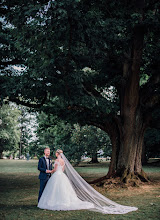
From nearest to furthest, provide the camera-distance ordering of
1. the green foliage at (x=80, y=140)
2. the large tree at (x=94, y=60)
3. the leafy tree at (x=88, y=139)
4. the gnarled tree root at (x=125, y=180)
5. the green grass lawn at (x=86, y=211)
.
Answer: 1. the green grass lawn at (x=86, y=211)
2. the large tree at (x=94, y=60)
3. the gnarled tree root at (x=125, y=180)
4. the green foliage at (x=80, y=140)
5. the leafy tree at (x=88, y=139)

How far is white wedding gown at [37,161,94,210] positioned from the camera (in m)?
9.45

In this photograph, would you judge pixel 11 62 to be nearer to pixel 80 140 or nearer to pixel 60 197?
pixel 60 197

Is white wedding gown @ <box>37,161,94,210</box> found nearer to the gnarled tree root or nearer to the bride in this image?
the bride

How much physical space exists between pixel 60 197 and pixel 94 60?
22.5 ft

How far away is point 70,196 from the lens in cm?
977

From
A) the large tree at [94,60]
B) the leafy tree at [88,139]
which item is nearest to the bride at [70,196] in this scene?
the large tree at [94,60]

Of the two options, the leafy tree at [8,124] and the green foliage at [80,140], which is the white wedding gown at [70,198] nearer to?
the green foliage at [80,140]

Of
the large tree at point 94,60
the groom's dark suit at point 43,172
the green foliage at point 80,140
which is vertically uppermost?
the large tree at point 94,60

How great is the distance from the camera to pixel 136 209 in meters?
9.52

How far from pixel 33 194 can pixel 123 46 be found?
8.50 metres

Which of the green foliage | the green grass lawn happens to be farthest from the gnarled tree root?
the green foliage

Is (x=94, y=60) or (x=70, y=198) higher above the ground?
(x=94, y=60)

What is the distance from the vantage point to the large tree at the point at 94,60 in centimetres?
991

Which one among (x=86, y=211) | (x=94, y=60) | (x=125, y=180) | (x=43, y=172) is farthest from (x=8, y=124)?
(x=86, y=211)
